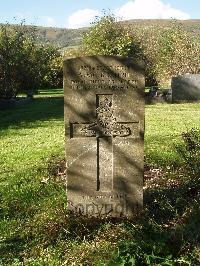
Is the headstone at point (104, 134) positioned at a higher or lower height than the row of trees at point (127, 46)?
lower

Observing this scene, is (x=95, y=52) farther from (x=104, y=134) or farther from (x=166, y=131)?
(x=104, y=134)

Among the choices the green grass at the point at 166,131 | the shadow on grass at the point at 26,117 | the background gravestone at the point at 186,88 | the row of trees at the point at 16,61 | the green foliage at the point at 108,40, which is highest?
the green foliage at the point at 108,40

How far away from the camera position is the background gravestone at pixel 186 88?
2738cm

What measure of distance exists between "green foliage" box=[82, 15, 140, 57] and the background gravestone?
19.6 metres

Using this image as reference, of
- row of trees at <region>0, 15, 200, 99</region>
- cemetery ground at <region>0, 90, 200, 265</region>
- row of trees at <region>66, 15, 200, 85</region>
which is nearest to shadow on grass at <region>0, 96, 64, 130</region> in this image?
row of trees at <region>0, 15, 200, 99</region>

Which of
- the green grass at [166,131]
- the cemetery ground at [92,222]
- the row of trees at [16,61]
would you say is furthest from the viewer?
the row of trees at [16,61]

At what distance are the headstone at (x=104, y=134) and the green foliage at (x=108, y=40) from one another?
40.3 m

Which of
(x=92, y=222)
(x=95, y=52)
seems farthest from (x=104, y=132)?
(x=95, y=52)

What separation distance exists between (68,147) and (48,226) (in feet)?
3.99

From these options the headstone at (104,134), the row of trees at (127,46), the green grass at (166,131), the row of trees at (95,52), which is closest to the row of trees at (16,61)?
the row of trees at (95,52)

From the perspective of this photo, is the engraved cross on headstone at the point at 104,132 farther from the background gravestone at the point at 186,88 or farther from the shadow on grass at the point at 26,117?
the background gravestone at the point at 186,88

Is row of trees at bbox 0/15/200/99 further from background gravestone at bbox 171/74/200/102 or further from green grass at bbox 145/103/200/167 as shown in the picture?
green grass at bbox 145/103/200/167

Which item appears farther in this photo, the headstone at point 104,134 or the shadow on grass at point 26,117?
the shadow on grass at point 26,117

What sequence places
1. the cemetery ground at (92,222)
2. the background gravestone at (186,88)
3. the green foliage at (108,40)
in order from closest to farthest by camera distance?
the cemetery ground at (92,222), the background gravestone at (186,88), the green foliage at (108,40)
